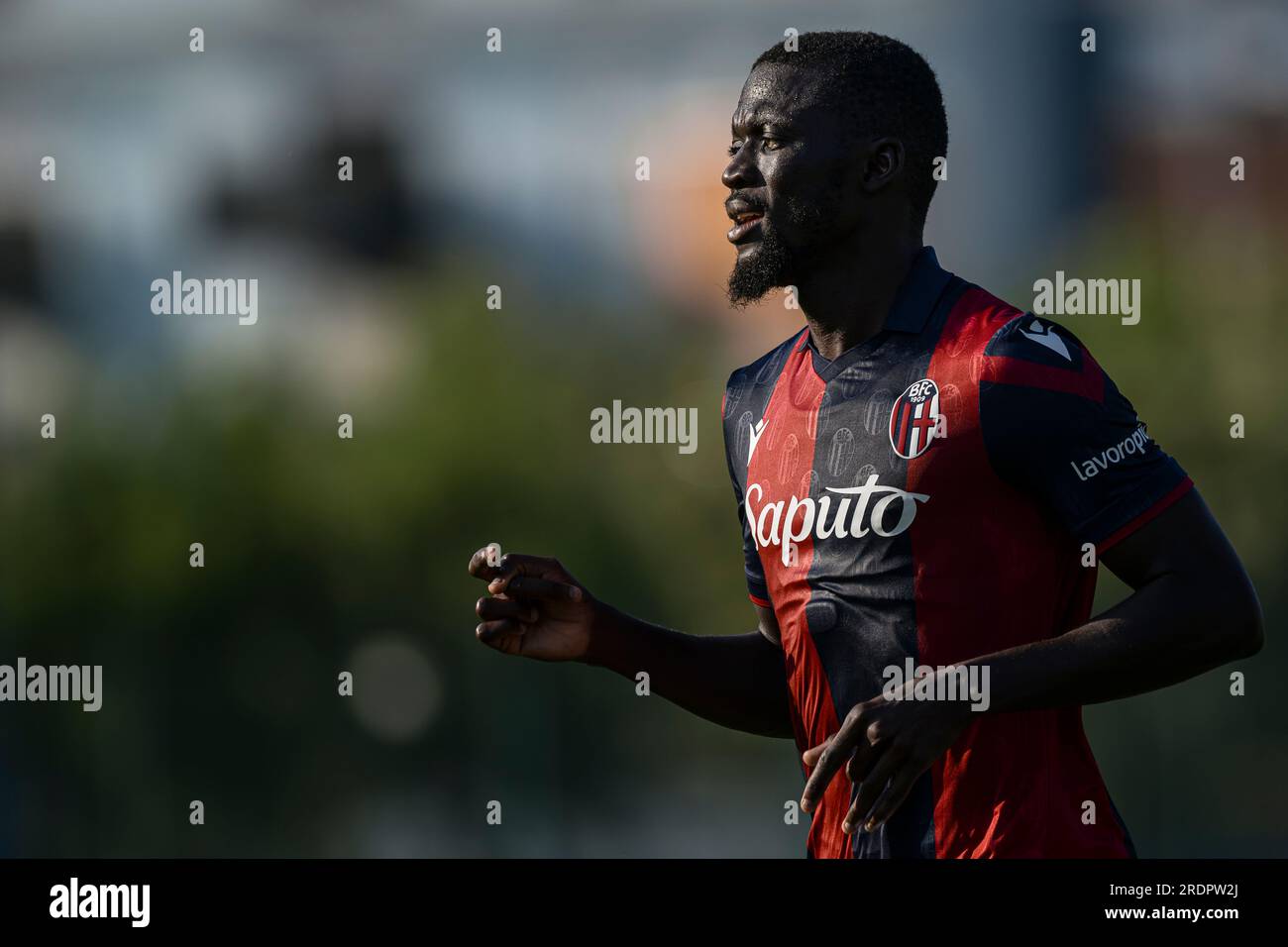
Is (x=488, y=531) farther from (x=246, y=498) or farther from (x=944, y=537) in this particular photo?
(x=944, y=537)

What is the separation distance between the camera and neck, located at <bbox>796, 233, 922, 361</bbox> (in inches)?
126

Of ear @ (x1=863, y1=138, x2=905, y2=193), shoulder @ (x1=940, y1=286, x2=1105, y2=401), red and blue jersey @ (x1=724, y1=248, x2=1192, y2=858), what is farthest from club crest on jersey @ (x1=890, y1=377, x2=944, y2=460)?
ear @ (x1=863, y1=138, x2=905, y2=193)

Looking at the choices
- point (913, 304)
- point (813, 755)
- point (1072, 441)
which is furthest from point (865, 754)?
point (913, 304)

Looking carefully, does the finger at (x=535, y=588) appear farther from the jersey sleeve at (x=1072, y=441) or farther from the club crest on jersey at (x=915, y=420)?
the jersey sleeve at (x=1072, y=441)

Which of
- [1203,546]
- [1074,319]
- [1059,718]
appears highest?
[1074,319]

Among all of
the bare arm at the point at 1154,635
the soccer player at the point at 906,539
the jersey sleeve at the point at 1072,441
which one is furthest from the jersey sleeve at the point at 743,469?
the bare arm at the point at 1154,635

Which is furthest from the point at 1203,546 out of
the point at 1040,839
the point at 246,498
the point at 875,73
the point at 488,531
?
the point at 246,498

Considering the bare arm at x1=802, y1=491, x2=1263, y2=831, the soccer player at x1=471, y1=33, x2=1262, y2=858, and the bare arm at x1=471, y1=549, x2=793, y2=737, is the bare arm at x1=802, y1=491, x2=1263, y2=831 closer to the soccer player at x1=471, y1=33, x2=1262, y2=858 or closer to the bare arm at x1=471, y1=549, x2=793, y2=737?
the soccer player at x1=471, y1=33, x2=1262, y2=858

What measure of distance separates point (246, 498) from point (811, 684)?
677 centimetres

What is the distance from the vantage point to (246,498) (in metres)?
9.12

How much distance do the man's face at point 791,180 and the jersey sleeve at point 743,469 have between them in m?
0.35

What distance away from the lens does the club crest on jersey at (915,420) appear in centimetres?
292

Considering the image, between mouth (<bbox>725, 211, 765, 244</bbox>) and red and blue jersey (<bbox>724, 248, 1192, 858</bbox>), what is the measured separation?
40cm

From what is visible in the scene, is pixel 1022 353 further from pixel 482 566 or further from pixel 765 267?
pixel 482 566
